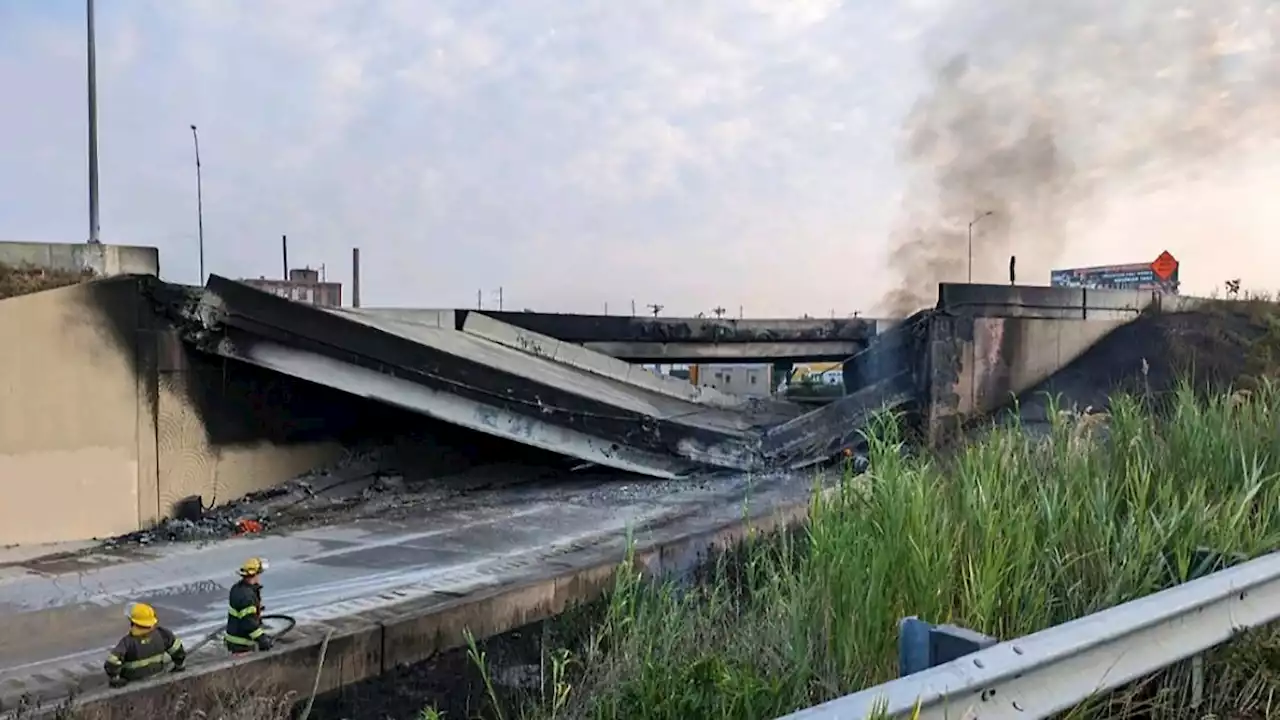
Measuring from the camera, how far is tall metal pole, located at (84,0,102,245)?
14.3 metres

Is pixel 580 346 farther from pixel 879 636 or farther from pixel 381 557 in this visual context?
pixel 879 636

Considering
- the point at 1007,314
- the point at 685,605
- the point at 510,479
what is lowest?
the point at 510,479

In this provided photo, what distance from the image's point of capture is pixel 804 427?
594 inches

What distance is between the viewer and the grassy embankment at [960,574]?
2.95m

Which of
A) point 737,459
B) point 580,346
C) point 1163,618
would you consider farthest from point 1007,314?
point 1163,618

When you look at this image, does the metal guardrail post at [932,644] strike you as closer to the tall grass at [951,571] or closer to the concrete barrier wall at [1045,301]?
the tall grass at [951,571]

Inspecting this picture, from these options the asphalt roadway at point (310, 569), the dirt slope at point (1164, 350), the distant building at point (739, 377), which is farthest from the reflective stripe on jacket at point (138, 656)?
the distant building at point (739, 377)

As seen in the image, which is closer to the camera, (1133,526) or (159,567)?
(1133,526)

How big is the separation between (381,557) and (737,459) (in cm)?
688

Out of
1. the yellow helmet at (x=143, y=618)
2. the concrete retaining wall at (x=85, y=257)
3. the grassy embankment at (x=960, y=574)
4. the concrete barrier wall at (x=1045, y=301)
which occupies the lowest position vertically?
the yellow helmet at (x=143, y=618)

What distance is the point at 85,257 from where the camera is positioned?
39.5 ft

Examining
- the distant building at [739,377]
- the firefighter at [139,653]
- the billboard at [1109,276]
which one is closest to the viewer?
the firefighter at [139,653]

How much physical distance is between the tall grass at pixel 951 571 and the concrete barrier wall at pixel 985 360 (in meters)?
10.8

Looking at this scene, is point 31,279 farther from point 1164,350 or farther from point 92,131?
point 1164,350
